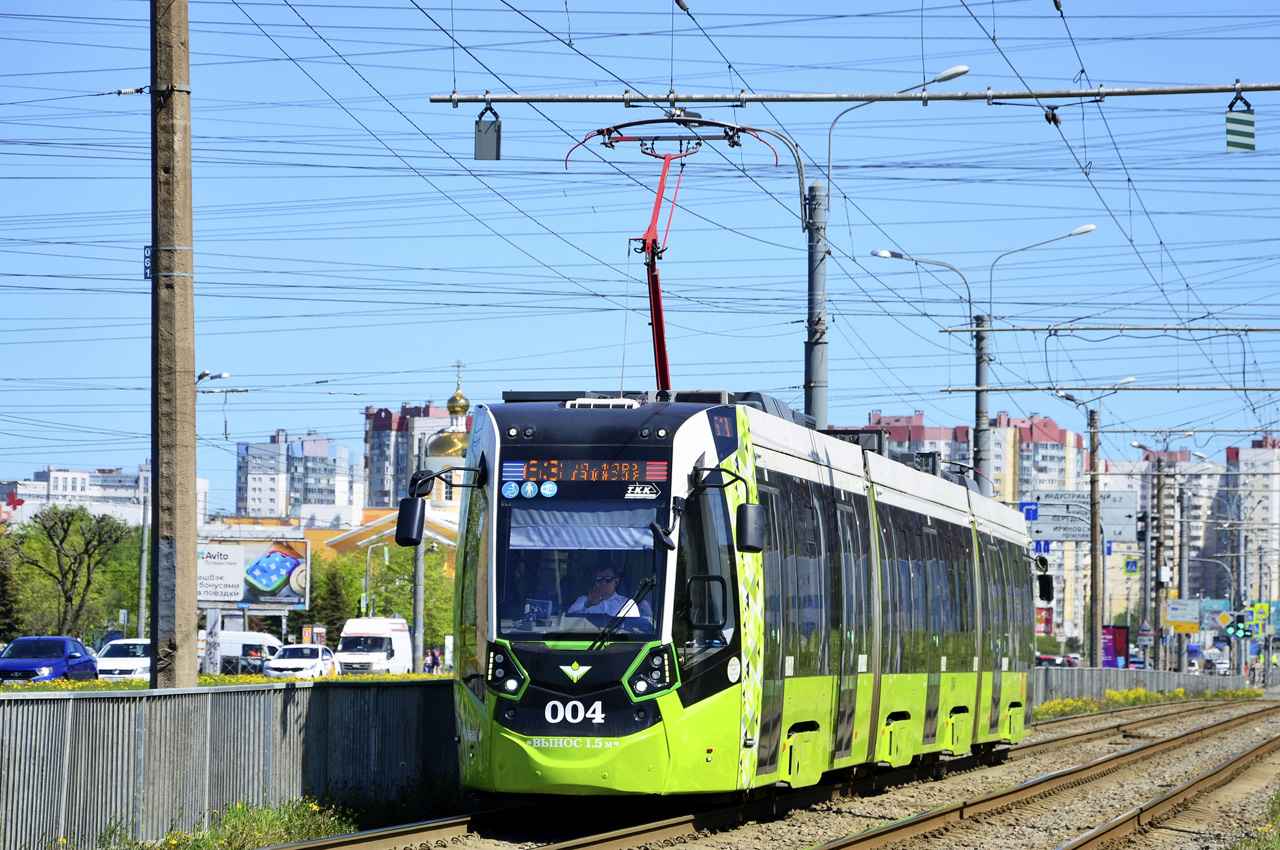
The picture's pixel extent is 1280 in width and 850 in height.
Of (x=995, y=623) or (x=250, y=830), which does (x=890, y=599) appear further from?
(x=250, y=830)

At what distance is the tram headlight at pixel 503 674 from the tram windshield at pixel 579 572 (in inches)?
6.5

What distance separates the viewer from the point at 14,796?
35.4 ft

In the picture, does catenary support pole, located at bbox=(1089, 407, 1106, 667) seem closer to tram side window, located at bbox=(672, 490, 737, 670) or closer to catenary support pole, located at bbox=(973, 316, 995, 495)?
catenary support pole, located at bbox=(973, 316, 995, 495)

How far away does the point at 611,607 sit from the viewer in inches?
521

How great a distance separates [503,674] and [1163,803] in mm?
8421

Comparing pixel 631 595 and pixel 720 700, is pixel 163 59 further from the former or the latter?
pixel 720 700

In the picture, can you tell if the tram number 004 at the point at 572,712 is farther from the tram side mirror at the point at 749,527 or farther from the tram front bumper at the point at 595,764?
the tram side mirror at the point at 749,527

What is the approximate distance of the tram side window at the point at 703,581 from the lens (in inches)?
524

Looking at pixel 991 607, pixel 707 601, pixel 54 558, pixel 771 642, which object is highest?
pixel 707 601

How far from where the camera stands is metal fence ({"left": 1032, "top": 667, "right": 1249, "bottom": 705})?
1807 inches

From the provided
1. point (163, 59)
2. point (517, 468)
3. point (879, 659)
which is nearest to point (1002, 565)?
point (879, 659)

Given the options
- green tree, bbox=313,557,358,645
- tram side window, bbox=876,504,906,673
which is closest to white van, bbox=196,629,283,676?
green tree, bbox=313,557,358,645

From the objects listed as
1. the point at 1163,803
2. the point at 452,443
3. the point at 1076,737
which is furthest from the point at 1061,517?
the point at 1163,803

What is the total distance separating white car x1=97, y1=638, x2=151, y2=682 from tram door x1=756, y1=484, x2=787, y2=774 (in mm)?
30176
